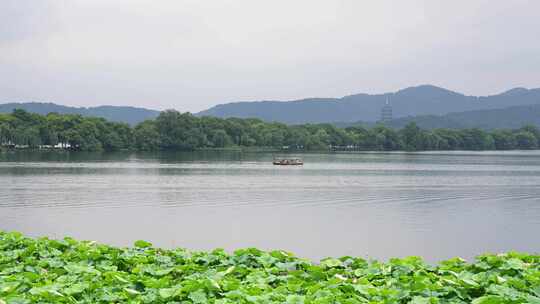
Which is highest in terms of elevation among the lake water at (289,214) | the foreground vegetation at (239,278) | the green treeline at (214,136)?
the green treeline at (214,136)

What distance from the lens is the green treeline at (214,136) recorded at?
119 metres

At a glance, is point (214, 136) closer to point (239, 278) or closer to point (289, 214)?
point (289, 214)

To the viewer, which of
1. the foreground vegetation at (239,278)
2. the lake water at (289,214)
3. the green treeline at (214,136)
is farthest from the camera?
the green treeline at (214,136)

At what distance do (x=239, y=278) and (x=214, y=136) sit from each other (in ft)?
427

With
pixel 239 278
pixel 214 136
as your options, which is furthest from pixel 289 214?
pixel 214 136

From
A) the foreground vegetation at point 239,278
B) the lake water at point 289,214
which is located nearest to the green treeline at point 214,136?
the lake water at point 289,214

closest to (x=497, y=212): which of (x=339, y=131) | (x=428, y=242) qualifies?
(x=428, y=242)

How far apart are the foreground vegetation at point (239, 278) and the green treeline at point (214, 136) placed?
115m

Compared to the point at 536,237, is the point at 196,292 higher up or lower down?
higher up

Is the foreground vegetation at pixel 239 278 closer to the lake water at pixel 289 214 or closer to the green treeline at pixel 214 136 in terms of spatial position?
the lake water at pixel 289 214

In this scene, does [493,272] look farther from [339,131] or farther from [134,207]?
[339,131]

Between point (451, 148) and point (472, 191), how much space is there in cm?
13544

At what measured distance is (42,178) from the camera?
43.9 meters

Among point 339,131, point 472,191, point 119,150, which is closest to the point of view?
point 472,191
